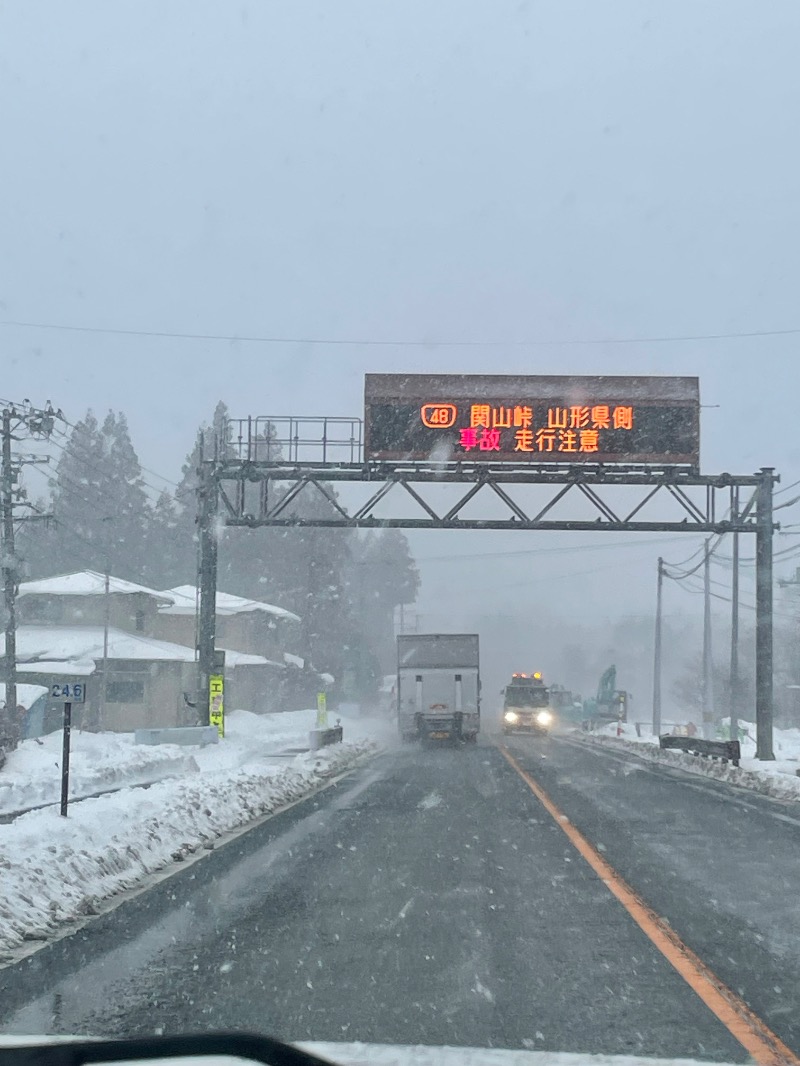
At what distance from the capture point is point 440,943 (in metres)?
8.05

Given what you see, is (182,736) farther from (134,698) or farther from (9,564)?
(134,698)

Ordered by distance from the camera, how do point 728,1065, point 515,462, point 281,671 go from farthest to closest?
point 281,671 < point 515,462 < point 728,1065

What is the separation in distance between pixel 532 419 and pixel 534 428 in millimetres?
227

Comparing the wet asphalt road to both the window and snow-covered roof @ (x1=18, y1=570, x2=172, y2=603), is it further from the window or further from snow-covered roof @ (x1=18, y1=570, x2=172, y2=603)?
snow-covered roof @ (x1=18, y1=570, x2=172, y2=603)

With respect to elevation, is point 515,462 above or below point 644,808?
above

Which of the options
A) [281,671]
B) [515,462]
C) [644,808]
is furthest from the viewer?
[281,671]

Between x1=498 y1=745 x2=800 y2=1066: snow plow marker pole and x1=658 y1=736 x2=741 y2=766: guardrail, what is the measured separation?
A: 1657 centimetres

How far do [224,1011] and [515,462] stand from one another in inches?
894

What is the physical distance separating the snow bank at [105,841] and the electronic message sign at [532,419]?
36.1 feet

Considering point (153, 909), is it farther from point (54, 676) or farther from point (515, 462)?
point (54, 676)

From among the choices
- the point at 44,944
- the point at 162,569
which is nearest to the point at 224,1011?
the point at 44,944

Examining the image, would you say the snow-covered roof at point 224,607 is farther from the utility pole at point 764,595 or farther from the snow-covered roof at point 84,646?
the utility pole at point 764,595

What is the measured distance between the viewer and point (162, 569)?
348 ft

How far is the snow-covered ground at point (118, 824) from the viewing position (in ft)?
29.7
